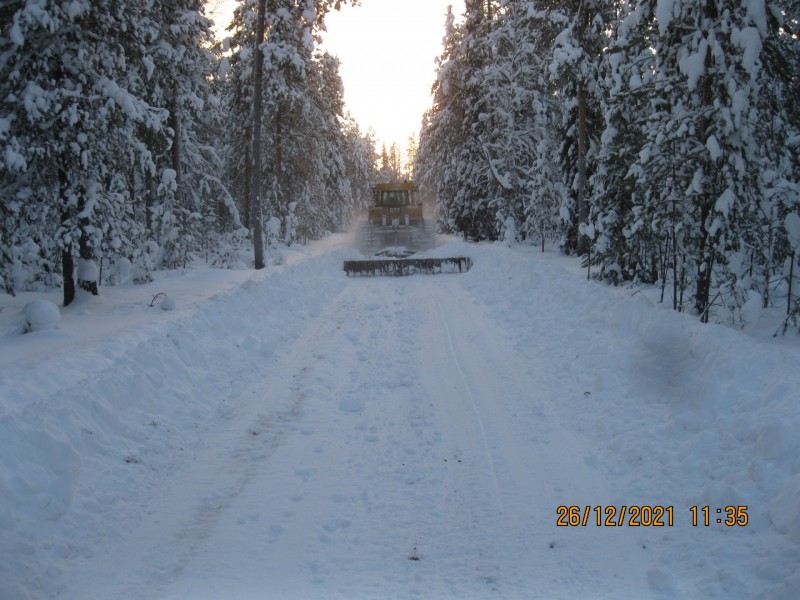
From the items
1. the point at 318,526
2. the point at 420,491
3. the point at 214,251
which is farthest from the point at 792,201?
the point at 214,251

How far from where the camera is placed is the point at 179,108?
61.7ft

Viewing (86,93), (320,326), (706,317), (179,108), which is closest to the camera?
(706,317)

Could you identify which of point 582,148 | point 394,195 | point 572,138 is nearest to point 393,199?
point 394,195

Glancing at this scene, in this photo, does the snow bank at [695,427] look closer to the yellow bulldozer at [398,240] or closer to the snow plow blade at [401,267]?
the snow plow blade at [401,267]

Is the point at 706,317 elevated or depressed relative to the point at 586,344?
elevated

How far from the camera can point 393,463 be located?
17.3ft

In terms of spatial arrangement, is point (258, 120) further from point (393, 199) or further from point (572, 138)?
point (393, 199)

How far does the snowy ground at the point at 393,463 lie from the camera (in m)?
3.64

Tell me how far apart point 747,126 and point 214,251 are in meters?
16.4

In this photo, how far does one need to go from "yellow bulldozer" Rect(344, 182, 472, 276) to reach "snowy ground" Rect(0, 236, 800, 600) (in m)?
11.6

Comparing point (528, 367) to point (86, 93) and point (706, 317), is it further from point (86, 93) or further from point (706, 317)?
point (86, 93)

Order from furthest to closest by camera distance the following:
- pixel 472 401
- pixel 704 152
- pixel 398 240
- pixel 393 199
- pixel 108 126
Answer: pixel 393 199, pixel 398 240, pixel 108 126, pixel 704 152, pixel 472 401

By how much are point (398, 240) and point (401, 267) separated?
28.0 feet

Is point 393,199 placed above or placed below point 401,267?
above
